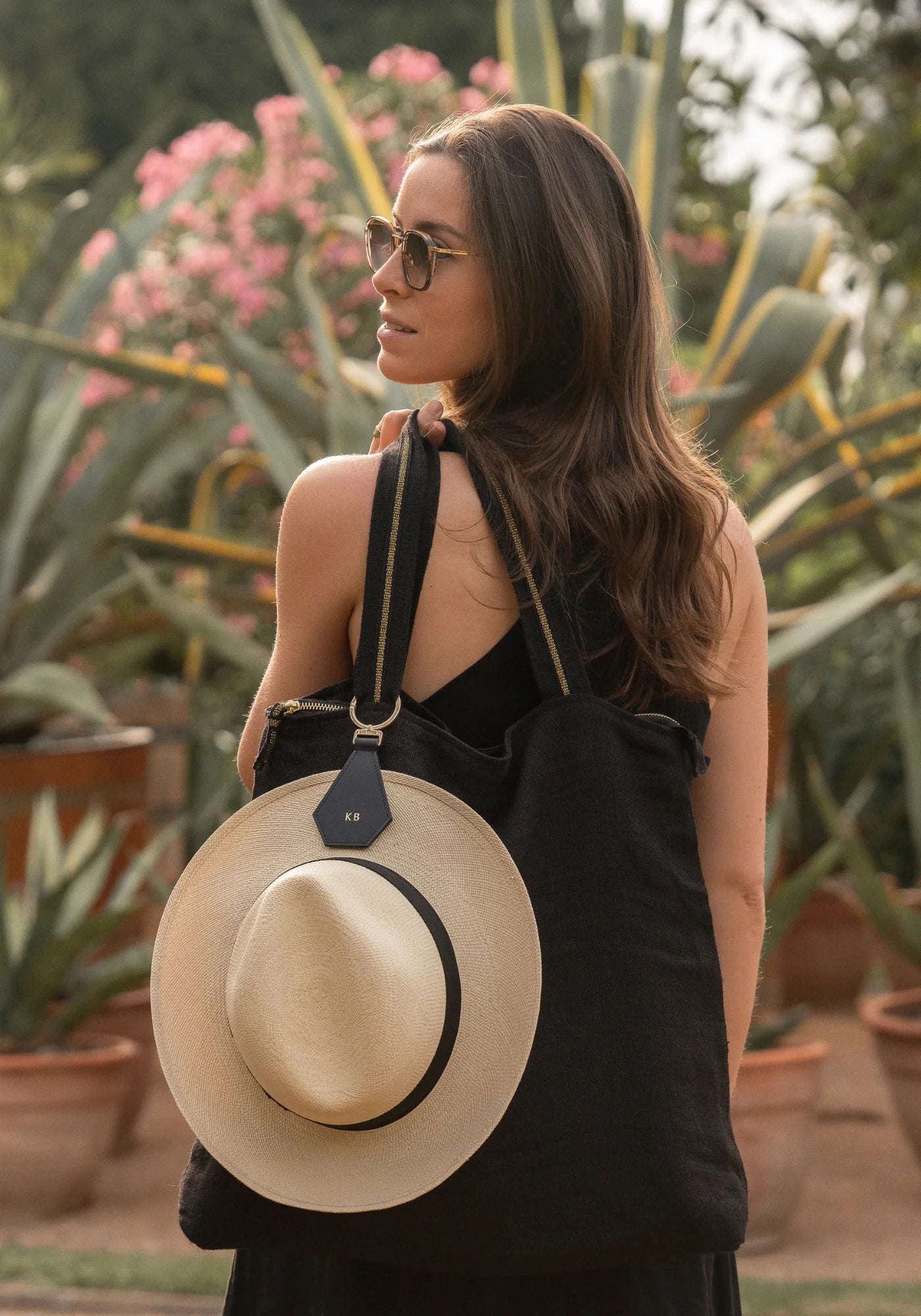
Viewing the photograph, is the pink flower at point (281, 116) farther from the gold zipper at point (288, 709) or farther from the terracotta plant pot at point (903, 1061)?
the gold zipper at point (288, 709)

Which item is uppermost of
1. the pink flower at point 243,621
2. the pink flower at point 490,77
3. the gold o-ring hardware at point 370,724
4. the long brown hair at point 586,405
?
the pink flower at point 490,77

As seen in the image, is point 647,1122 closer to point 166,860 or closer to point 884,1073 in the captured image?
point 884,1073

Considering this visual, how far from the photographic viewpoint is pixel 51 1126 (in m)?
3.86

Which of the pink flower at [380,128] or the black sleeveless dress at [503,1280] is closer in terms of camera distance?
the black sleeveless dress at [503,1280]

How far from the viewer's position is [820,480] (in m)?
4.41

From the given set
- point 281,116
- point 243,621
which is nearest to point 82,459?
point 243,621

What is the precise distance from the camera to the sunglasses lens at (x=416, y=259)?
4.75ft

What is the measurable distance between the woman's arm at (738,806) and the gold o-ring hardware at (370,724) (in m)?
0.36

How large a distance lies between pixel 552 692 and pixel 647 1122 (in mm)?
329

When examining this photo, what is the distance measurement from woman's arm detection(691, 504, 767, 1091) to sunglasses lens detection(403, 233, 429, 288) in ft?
1.11

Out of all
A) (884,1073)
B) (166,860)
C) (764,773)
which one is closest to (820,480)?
(884,1073)

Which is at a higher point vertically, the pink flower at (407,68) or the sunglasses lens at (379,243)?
the pink flower at (407,68)

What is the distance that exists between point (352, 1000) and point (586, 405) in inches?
22.1

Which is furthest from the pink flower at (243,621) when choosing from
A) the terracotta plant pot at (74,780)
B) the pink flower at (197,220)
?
the pink flower at (197,220)
